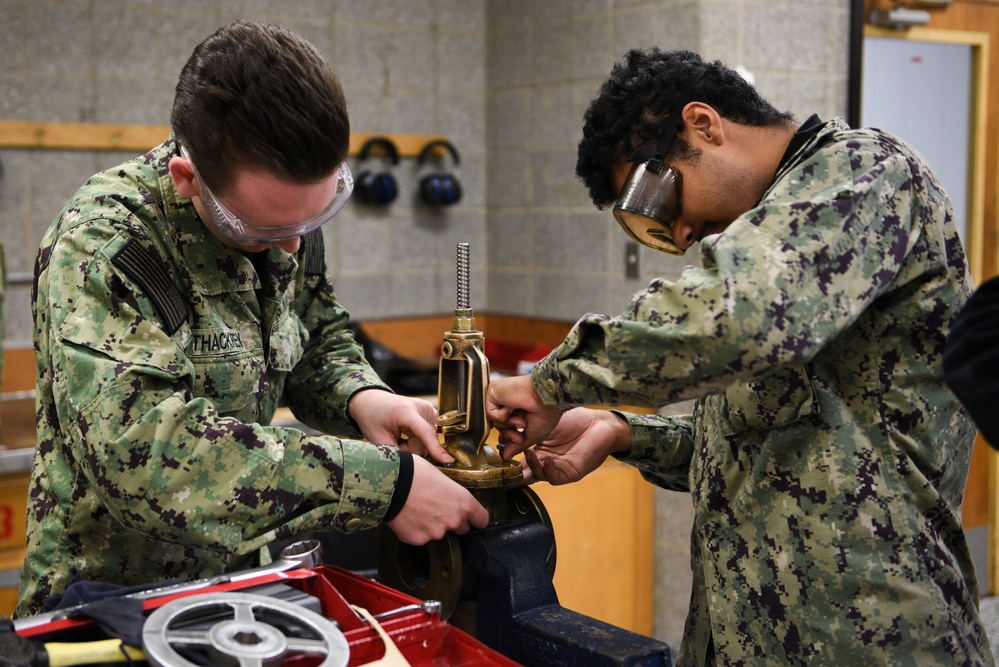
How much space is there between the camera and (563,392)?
58.4 inches

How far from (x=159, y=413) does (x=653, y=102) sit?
2.80ft

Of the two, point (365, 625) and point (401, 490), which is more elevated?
point (401, 490)

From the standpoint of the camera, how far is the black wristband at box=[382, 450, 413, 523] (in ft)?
4.90

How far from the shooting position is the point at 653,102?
1596 mm

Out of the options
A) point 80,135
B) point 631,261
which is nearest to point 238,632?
point 631,261

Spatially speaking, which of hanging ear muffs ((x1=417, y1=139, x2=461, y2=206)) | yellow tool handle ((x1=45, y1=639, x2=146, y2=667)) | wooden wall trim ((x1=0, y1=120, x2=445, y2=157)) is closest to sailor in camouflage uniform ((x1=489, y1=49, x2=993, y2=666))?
yellow tool handle ((x1=45, y1=639, x2=146, y2=667))

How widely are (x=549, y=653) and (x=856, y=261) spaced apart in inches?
26.2

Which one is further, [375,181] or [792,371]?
[375,181]

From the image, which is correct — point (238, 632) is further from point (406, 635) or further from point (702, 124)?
point (702, 124)

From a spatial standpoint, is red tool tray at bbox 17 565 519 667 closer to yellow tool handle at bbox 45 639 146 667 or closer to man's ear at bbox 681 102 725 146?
yellow tool handle at bbox 45 639 146 667

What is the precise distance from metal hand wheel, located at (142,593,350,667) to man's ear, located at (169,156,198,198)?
23.6 inches

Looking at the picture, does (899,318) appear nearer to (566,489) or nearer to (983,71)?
(566,489)

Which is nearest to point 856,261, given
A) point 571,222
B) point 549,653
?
point 549,653

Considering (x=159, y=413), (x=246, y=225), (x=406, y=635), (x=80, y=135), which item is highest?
(x=80, y=135)
